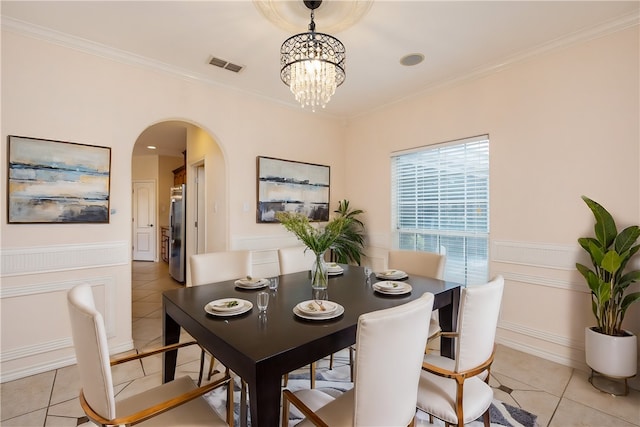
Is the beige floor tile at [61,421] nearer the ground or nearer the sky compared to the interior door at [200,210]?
nearer the ground

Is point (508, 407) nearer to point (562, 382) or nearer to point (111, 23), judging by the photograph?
point (562, 382)

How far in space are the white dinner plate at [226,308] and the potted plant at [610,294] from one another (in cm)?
243

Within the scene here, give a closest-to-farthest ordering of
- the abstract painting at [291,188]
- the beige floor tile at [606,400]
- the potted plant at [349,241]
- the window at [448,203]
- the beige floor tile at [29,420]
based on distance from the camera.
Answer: the beige floor tile at [29,420], the beige floor tile at [606,400], the window at [448,203], the abstract painting at [291,188], the potted plant at [349,241]

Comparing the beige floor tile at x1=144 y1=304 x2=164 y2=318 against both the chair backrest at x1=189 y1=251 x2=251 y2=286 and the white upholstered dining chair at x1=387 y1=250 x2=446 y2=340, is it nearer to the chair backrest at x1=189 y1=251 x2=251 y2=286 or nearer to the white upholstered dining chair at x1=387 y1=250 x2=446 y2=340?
the chair backrest at x1=189 y1=251 x2=251 y2=286

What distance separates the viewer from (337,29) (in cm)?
229

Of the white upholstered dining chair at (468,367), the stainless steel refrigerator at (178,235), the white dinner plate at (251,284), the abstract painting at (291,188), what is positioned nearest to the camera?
the white upholstered dining chair at (468,367)

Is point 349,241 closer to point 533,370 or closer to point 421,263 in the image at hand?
point 421,263

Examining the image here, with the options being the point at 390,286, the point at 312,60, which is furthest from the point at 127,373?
the point at 312,60

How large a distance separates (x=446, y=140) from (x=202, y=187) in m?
3.76

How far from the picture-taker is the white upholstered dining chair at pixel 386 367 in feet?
3.28

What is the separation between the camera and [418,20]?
2.27 meters

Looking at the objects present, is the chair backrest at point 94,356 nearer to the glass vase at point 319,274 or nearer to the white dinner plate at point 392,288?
the glass vase at point 319,274

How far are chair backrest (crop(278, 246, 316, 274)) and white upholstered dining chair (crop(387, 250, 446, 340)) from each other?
2.60ft

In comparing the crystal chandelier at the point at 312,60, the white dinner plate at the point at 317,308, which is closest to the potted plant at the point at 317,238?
the white dinner plate at the point at 317,308
